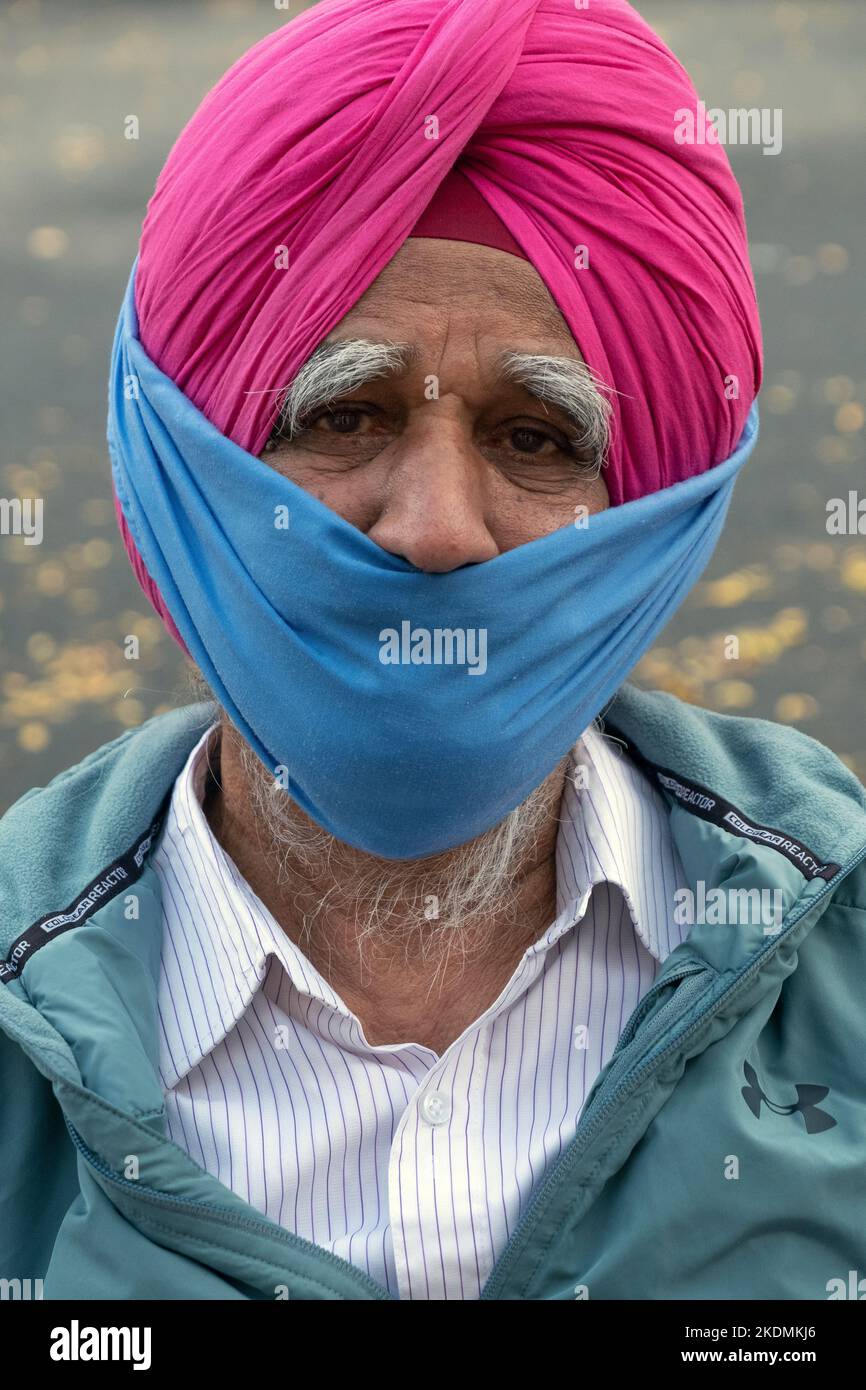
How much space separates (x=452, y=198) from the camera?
1.87m

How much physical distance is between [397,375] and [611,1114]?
3.26 ft

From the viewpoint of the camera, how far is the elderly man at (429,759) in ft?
5.84

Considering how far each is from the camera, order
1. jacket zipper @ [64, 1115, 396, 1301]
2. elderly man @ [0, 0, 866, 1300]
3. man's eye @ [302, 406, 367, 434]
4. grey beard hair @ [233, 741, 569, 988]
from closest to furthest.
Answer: jacket zipper @ [64, 1115, 396, 1301], elderly man @ [0, 0, 866, 1300], man's eye @ [302, 406, 367, 434], grey beard hair @ [233, 741, 569, 988]

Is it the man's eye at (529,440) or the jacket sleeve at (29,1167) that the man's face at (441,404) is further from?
the jacket sleeve at (29,1167)

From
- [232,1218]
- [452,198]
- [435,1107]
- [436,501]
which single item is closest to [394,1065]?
[435,1107]

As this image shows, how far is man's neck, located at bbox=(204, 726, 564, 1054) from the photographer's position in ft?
6.81

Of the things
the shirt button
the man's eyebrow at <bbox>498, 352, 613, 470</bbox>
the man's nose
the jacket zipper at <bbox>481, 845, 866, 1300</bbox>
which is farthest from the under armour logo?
the man's eyebrow at <bbox>498, 352, 613, 470</bbox>

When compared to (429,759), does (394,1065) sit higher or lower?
lower

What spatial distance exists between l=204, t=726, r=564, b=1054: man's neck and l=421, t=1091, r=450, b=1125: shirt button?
5.4 inches

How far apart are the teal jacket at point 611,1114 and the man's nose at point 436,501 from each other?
2.06ft

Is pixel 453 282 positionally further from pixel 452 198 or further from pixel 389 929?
pixel 389 929

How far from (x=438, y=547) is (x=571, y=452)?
319mm

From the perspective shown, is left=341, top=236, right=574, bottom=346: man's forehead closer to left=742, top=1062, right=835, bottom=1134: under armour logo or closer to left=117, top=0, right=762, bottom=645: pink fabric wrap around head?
left=117, top=0, right=762, bottom=645: pink fabric wrap around head

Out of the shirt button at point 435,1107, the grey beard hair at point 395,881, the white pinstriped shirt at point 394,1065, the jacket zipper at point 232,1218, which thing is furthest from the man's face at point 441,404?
the jacket zipper at point 232,1218
